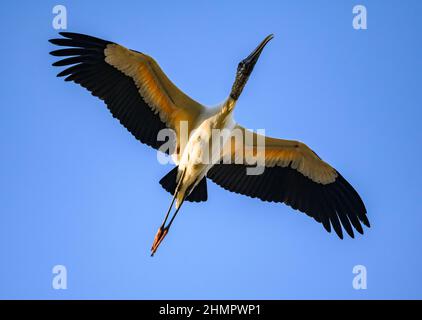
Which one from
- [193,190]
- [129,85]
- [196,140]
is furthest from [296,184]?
[129,85]

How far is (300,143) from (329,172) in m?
0.77

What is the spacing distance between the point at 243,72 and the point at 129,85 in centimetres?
177

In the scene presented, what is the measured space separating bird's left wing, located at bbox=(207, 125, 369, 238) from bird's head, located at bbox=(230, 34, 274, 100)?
1.23 meters

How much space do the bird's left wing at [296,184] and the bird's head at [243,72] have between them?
123cm

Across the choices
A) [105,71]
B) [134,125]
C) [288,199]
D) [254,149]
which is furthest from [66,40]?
[288,199]

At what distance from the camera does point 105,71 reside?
11.6 m

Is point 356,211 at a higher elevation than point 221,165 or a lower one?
lower

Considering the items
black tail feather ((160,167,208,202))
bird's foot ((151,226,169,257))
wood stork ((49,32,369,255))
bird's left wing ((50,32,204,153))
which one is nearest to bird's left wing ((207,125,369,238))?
wood stork ((49,32,369,255))

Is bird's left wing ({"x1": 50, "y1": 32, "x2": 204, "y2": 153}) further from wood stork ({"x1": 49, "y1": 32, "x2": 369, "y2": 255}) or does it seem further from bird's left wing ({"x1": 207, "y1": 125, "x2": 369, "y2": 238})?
bird's left wing ({"x1": 207, "y1": 125, "x2": 369, "y2": 238})

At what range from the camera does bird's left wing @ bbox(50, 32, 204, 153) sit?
11352 mm

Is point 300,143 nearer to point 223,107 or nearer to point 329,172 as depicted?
point 329,172

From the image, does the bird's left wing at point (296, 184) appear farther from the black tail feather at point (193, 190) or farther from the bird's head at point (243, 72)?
the bird's head at point (243, 72)

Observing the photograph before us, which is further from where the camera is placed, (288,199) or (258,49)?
(288,199)

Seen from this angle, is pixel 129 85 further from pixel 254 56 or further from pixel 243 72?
pixel 254 56
